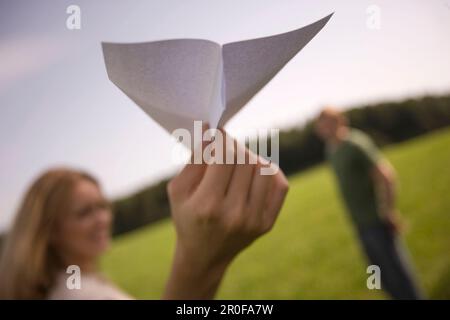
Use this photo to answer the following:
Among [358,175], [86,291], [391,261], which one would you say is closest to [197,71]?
[86,291]

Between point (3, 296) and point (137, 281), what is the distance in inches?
321

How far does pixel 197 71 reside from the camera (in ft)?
1.95

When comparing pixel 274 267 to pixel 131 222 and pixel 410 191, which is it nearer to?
pixel 410 191

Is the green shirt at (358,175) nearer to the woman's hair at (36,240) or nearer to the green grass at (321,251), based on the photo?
the green grass at (321,251)

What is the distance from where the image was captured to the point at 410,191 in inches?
351

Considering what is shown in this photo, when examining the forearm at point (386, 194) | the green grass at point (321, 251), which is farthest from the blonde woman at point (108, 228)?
Answer: the green grass at point (321, 251)

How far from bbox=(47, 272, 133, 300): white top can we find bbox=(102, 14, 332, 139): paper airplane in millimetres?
443

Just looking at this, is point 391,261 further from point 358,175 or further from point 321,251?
point 321,251

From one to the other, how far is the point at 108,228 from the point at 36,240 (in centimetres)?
34

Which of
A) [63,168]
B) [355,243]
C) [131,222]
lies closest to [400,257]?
[63,168]

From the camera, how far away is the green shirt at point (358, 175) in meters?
2.96

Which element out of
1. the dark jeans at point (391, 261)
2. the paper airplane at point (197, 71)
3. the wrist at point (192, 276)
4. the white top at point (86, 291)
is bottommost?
the dark jeans at point (391, 261)

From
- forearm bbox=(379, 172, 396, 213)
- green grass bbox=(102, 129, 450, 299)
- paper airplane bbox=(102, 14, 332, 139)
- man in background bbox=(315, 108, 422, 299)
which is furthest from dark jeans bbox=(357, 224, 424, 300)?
paper airplane bbox=(102, 14, 332, 139)

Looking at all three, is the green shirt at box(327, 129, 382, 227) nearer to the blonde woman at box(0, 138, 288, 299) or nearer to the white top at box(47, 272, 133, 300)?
the blonde woman at box(0, 138, 288, 299)
